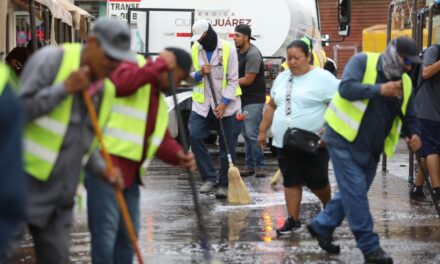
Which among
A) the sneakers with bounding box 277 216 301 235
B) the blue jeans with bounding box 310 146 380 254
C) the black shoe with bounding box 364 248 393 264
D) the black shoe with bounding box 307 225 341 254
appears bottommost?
the sneakers with bounding box 277 216 301 235

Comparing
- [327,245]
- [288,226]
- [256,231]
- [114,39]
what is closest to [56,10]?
[256,231]

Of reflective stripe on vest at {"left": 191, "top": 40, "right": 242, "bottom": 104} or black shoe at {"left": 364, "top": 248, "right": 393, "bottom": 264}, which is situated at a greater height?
reflective stripe on vest at {"left": 191, "top": 40, "right": 242, "bottom": 104}

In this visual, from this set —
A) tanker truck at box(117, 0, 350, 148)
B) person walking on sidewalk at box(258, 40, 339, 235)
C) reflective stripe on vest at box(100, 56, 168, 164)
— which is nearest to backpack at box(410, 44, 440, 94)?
person walking on sidewalk at box(258, 40, 339, 235)

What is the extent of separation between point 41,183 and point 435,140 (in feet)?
22.0

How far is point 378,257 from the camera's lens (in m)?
7.71

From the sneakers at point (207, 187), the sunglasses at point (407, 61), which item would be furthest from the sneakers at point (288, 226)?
the sneakers at point (207, 187)

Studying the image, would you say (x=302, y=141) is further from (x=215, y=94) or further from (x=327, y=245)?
(x=215, y=94)

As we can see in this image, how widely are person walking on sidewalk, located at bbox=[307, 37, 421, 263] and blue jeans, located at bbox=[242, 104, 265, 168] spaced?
5.96 meters

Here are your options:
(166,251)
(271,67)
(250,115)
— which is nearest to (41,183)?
(166,251)

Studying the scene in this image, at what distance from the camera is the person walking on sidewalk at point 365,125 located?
25.5 ft

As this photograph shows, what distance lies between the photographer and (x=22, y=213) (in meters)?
3.89

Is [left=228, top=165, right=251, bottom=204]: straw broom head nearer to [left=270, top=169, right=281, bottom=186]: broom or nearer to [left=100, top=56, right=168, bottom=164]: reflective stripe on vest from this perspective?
[left=270, top=169, right=281, bottom=186]: broom

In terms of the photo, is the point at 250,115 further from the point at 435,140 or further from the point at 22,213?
the point at 22,213

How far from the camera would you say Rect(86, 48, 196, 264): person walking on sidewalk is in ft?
19.7
